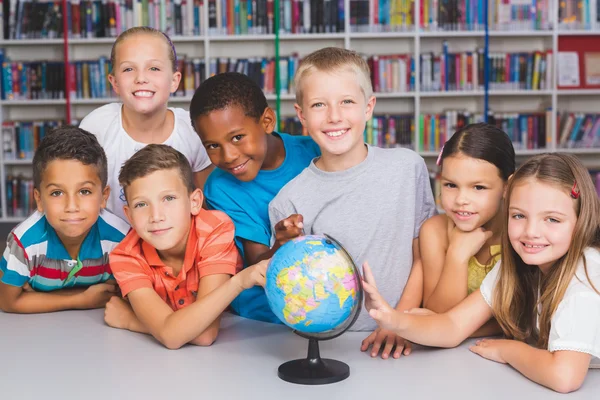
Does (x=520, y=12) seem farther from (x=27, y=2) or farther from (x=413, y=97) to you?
(x=27, y=2)

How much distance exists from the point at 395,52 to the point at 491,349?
5.17m

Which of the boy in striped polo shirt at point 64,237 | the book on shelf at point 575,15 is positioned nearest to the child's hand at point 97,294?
the boy in striped polo shirt at point 64,237

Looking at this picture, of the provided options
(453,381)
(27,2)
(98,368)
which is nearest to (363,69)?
(453,381)

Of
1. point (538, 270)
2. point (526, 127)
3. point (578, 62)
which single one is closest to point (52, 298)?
point (538, 270)

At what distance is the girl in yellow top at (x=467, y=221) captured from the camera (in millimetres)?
2201

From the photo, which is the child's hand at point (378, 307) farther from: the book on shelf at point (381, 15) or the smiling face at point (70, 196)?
the book on shelf at point (381, 15)

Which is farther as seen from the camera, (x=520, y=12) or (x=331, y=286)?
(x=520, y=12)

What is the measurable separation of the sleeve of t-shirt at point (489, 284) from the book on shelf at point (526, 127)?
4700 mm

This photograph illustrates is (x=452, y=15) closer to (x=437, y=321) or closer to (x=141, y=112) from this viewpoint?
(x=141, y=112)

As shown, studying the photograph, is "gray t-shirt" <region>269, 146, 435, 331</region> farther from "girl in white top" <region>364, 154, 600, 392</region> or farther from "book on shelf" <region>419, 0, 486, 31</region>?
→ "book on shelf" <region>419, 0, 486, 31</region>

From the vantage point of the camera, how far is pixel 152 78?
2828 millimetres

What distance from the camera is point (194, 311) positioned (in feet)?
6.91

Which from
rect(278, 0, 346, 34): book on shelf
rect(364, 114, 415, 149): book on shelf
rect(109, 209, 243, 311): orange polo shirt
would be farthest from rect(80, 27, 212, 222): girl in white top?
rect(364, 114, 415, 149): book on shelf

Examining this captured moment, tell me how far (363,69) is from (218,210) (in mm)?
735
